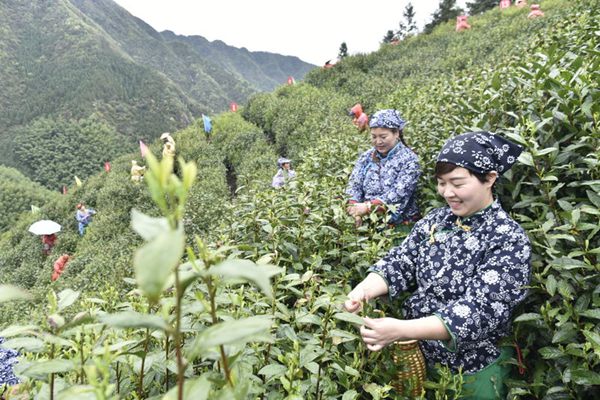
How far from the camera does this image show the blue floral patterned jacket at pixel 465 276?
1.74 m

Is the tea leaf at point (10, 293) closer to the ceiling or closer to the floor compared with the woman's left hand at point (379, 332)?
closer to the ceiling

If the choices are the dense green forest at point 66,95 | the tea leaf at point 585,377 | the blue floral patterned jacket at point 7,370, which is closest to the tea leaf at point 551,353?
the tea leaf at point 585,377

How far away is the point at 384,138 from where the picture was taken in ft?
11.8

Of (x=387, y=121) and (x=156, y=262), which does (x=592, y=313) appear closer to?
(x=156, y=262)

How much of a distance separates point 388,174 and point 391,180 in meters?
0.07

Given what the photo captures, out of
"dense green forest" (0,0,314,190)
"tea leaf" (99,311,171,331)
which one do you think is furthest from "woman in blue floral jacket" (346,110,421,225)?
"dense green forest" (0,0,314,190)

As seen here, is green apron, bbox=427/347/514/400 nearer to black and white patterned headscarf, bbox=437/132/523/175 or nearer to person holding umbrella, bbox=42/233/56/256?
black and white patterned headscarf, bbox=437/132/523/175

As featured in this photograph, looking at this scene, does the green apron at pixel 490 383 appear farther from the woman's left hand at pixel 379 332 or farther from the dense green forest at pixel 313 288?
the woman's left hand at pixel 379 332

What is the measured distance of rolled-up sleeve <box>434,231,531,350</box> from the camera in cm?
173

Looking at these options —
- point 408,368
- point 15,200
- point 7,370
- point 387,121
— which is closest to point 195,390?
point 7,370

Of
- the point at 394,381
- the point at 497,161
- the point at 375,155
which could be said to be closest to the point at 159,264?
the point at 394,381

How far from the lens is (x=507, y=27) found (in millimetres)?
13477

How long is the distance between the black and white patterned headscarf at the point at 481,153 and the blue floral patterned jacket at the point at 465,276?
21 cm

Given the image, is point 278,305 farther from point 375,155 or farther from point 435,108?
point 435,108
